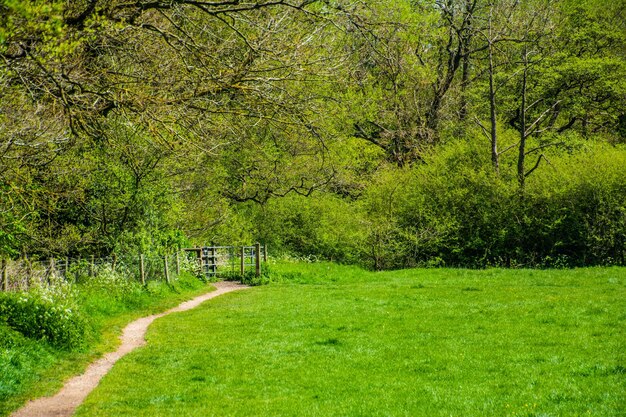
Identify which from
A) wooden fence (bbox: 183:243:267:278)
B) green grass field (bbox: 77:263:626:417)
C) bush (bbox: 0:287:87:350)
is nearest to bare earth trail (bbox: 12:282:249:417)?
green grass field (bbox: 77:263:626:417)

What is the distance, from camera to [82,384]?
39.3 feet

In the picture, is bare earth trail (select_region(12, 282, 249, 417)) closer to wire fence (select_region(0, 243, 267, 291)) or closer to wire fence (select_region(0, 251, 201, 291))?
wire fence (select_region(0, 243, 267, 291))

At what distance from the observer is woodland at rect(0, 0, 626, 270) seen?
33.7ft

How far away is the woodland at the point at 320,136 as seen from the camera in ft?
33.7

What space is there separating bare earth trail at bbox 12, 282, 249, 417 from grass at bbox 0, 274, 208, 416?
15cm

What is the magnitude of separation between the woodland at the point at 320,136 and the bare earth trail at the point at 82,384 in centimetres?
335

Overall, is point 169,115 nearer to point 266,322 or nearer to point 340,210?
point 266,322

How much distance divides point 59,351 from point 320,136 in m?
7.29

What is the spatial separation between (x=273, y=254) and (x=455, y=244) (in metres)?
10.9

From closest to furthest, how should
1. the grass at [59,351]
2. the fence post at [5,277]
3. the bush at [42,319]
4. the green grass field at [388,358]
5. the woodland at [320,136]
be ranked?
the green grass field at [388,358], the woodland at [320,136], the grass at [59,351], the bush at [42,319], the fence post at [5,277]

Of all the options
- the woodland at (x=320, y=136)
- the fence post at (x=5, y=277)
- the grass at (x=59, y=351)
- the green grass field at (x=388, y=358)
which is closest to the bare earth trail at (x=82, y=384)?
the grass at (x=59, y=351)

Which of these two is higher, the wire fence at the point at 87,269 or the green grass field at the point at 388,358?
the wire fence at the point at 87,269

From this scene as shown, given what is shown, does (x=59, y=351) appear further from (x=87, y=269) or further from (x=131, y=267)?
(x=131, y=267)

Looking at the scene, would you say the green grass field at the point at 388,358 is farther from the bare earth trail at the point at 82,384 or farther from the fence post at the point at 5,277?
the fence post at the point at 5,277
